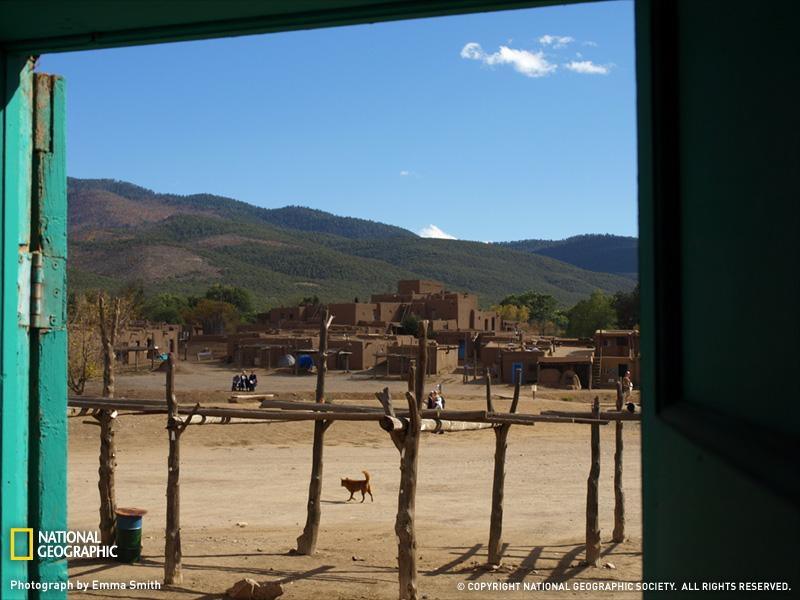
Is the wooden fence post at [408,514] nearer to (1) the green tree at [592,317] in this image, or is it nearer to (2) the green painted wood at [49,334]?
(2) the green painted wood at [49,334]

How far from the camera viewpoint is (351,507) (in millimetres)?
14492

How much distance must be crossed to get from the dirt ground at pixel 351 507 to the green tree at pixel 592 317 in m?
23.5

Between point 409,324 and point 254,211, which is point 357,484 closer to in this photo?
point 409,324

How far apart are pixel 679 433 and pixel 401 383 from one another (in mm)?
31986

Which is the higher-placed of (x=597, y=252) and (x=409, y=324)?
(x=597, y=252)

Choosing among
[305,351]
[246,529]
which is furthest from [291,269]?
[246,529]

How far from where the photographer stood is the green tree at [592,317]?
4950 centimetres

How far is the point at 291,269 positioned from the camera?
3711 inches

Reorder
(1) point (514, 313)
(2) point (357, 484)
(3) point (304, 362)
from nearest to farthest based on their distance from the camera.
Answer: (2) point (357, 484), (3) point (304, 362), (1) point (514, 313)

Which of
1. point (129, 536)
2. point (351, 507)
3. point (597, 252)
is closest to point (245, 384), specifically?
point (351, 507)

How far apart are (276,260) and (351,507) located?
8401 centimetres

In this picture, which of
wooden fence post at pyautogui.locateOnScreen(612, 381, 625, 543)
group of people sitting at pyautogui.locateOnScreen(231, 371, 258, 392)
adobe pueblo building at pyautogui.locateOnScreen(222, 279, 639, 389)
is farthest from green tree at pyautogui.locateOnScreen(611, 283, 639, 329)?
wooden fence post at pyautogui.locateOnScreen(612, 381, 625, 543)

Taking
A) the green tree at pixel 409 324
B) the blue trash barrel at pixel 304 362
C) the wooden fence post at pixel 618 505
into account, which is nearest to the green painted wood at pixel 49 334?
the wooden fence post at pixel 618 505

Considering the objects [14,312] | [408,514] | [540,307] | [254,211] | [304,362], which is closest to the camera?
[14,312]
